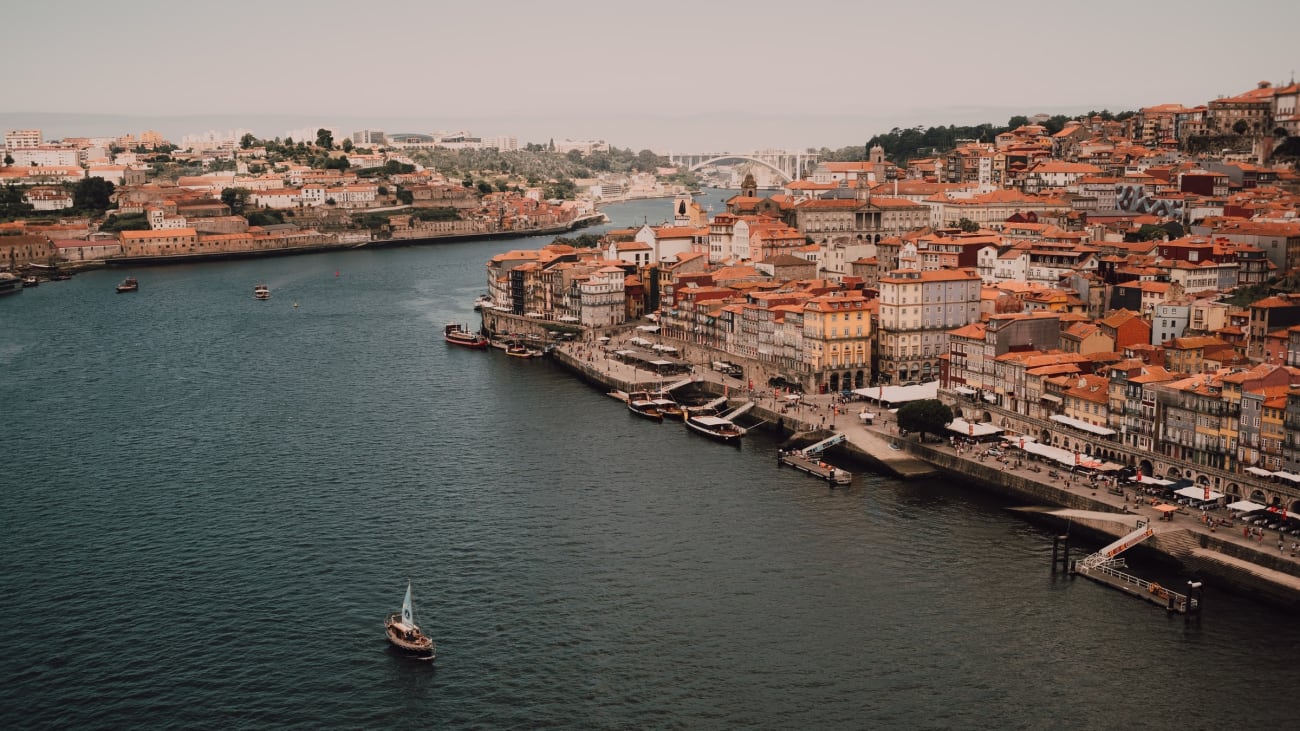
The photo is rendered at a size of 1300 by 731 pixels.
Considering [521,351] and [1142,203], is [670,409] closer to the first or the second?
[521,351]

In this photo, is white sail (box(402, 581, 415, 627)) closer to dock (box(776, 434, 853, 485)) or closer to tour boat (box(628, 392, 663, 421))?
dock (box(776, 434, 853, 485))

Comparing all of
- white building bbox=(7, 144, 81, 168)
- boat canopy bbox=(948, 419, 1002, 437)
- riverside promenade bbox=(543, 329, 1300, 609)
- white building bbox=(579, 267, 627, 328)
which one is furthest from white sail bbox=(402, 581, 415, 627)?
white building bbox=(7, 144, 81, 168)

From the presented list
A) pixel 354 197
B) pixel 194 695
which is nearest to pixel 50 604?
pixel 194 695

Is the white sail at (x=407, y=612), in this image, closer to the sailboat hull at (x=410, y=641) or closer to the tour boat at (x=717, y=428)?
the sailboat hull at (x=410, y=641)

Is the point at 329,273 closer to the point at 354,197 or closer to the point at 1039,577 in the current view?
the point at 354,197

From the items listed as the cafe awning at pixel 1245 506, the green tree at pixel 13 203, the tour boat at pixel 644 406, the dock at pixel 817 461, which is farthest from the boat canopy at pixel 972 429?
the green tree at pixel 13 203

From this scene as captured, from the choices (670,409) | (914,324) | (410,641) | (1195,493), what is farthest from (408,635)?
(914,324)
